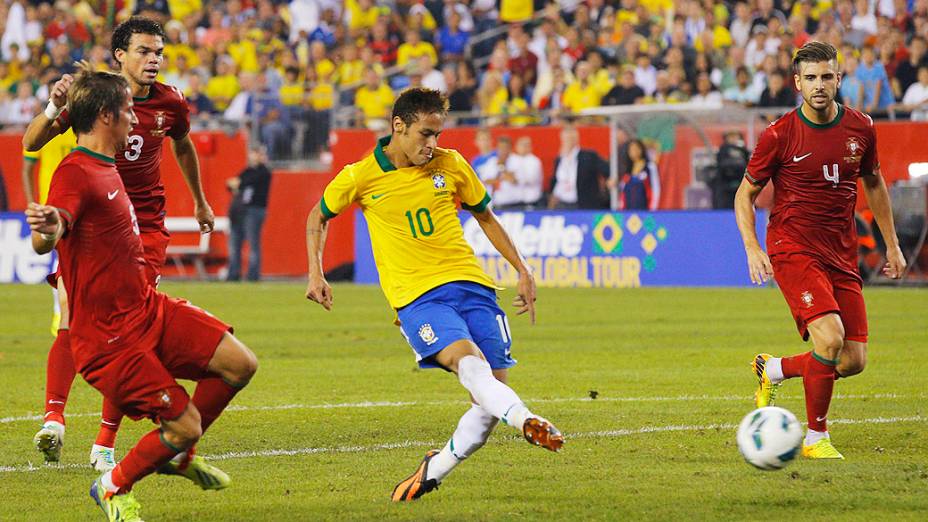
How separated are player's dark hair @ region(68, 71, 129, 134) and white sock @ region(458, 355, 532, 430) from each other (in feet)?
6.57

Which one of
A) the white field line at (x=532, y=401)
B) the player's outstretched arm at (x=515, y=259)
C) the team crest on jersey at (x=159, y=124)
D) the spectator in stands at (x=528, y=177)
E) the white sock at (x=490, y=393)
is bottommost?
the spectator in stands at (x=528, y=177)

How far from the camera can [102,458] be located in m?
8.00

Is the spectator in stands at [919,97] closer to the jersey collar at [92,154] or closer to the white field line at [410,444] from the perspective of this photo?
the white field line at [410,444]

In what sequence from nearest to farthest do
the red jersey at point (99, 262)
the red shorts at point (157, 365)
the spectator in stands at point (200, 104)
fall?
the red jersey at point (99, 262), the red shorts at point (157, 365), the spectator in stands at point (200, 104)

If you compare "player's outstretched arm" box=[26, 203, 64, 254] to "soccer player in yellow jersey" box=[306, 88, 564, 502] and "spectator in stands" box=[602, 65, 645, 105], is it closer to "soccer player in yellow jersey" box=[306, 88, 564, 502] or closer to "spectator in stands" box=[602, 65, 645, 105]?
"soccer player in yellow jersey" box=[306, 88, 564, 502]

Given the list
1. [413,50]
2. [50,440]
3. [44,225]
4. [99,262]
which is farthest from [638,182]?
[44,225]

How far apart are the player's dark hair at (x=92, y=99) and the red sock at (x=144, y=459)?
1377 mm

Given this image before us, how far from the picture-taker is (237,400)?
11.1 metres

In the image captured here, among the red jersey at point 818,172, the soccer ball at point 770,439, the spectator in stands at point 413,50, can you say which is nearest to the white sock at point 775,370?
the red jersey at point 818,172

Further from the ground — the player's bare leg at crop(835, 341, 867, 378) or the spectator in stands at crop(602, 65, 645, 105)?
the player's bare leg at crop(835, 341, 867, 378)

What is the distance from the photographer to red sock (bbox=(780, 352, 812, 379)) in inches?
339

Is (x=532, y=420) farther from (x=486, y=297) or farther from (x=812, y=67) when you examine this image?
(x=812, y=67)

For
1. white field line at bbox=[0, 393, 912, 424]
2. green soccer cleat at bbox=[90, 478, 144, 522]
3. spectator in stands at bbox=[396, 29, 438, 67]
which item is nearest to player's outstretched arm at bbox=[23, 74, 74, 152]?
green soccer cleat at bbox=[90, 478, 144, 522]

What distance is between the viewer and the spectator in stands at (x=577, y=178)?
23.4 metres
